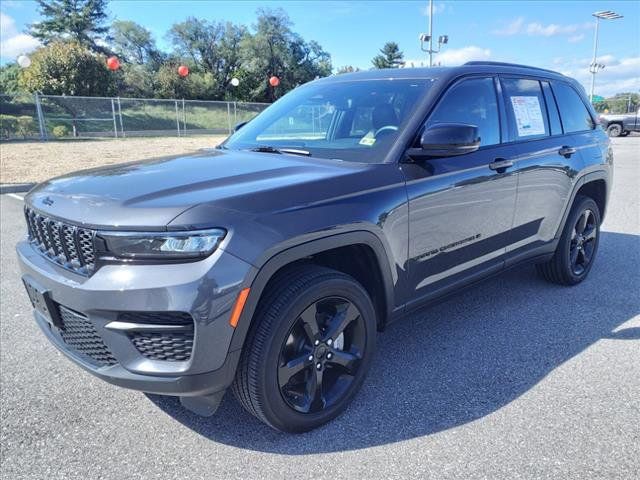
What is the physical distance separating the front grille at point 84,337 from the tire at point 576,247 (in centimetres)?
363

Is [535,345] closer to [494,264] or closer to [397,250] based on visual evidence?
[494,264]

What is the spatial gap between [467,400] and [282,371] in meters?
1.12

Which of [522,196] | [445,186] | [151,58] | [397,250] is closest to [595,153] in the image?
[522,196]

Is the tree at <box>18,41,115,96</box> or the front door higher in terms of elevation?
the tree at <box>18,41,115,96</box>

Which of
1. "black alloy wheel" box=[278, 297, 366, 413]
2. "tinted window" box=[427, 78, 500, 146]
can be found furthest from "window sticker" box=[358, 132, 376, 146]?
"black alloy wheel" box=[278, 297, 366, 413]

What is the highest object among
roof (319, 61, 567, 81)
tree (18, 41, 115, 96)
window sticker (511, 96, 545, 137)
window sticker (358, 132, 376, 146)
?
tree (18, 41, 115, 96)

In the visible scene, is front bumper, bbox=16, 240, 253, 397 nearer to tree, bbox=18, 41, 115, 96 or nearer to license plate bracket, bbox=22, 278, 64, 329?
license plate bracket, bbox=22, 278, 64, 329

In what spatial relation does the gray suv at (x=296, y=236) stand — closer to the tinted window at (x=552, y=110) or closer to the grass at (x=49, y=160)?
the tinted window at (x=552, y=110)

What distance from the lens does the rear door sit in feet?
12.2

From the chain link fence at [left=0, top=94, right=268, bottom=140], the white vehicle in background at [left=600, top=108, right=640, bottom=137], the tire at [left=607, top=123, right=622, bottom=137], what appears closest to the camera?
the chain link fence at [left=0, top=94, right=268, bottom=140]

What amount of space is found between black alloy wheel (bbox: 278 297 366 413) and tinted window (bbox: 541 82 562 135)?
8.55ft

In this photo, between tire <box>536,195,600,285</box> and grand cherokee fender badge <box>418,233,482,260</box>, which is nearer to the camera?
grand cherokee fender badge <box>418,233,482,260</box>

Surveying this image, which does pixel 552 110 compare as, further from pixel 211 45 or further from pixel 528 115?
pixel 211 45

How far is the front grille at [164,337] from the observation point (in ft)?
6.75
